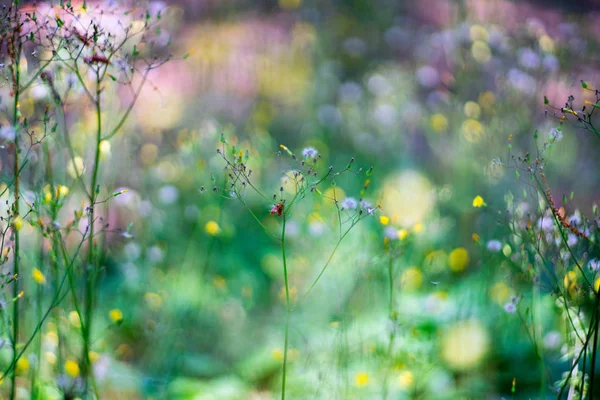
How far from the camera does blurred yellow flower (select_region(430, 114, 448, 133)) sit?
3000 mm

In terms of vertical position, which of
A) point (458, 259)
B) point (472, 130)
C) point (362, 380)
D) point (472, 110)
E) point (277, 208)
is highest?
point (472, 110)

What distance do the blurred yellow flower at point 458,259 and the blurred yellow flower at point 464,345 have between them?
1.59 ft

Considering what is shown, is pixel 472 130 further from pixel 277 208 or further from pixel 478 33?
pixel 277 208

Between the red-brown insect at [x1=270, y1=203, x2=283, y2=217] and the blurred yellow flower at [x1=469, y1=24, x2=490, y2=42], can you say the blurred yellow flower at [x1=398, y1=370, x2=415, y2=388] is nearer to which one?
the red-brown insect at [x1=270, y1=203, x2=283, y2=217]

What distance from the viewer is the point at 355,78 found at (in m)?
3.54

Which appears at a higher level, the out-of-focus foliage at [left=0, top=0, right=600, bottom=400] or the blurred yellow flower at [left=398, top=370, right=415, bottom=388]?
the out-of-focus foliage at [left=0, top=0, right=600, bottom=400]

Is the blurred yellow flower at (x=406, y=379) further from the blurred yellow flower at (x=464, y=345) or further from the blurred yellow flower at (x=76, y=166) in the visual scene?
the blurred yellow flower at (x=76, y=166)


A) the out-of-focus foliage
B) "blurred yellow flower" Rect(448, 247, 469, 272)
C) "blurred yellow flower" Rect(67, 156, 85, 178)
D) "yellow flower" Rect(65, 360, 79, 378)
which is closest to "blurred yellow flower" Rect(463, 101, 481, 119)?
the out-of-focus foliage

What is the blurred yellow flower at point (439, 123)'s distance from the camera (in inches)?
118

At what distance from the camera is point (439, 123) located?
303 cm

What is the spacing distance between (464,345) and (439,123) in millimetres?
1548

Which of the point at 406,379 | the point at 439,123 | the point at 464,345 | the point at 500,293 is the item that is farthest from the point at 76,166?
the point at 439,123

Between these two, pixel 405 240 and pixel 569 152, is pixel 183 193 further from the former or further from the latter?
pixel 569 152

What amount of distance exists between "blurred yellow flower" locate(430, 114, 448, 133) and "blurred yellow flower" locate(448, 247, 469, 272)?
33.7 inches
